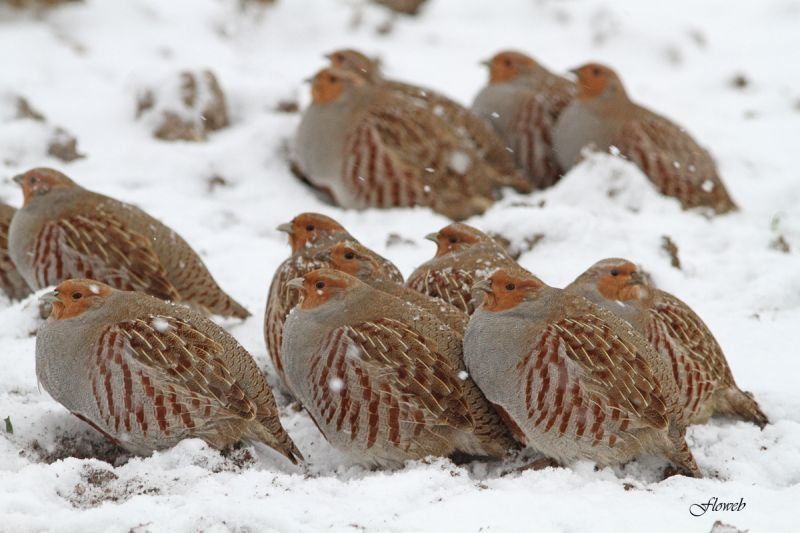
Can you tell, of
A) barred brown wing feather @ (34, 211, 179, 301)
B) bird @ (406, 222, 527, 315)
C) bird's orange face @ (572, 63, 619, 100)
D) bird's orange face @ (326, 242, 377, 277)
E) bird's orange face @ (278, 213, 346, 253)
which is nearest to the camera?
bird's orange face @ (326, 242, 377, 277)

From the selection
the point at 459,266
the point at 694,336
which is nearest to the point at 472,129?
the point at 459,266

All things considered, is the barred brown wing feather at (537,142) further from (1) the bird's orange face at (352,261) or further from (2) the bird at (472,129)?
(1) the bird's orange face at (352,261)

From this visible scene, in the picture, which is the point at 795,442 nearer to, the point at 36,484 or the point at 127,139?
the point at 36,484

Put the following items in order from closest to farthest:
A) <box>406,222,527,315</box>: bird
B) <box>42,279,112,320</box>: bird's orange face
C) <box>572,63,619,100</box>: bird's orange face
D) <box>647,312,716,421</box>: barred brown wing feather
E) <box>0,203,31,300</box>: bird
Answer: <box>42,279,112,320</box>: bird's orange face, <box>647,312,716,421</box>: barred brown wing feather, <box>406,222,527,315</box>: bird, <box>0,203,31,300</box>: bird, <box>572,63,619,100</box>: bird's orange face

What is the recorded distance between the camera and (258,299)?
5738 millimetres

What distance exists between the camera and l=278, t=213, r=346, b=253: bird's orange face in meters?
5.10

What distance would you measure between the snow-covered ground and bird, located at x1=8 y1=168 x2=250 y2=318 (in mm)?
270

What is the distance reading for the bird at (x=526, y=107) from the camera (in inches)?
312

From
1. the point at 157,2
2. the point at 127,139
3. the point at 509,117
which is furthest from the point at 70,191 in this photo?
the point at 157,2

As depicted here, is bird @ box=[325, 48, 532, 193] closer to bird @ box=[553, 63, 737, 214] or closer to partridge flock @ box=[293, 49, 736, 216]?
partridge flock @ box=[293, 49, 736, 216]

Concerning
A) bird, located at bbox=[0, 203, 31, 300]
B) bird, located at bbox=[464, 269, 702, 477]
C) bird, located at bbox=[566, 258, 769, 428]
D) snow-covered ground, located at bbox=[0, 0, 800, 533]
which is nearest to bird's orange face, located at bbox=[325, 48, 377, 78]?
snow-covered ground, located at bbox=[0, 0, 800, 533]

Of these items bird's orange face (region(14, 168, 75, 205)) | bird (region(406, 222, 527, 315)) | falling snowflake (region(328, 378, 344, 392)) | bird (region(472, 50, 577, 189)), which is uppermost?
bird (region(472, 50, 577, 189))

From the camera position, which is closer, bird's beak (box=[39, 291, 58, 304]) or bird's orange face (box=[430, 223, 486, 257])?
bird's beak (box=[39, 291, 58, 304])

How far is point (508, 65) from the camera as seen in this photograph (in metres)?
8.12
